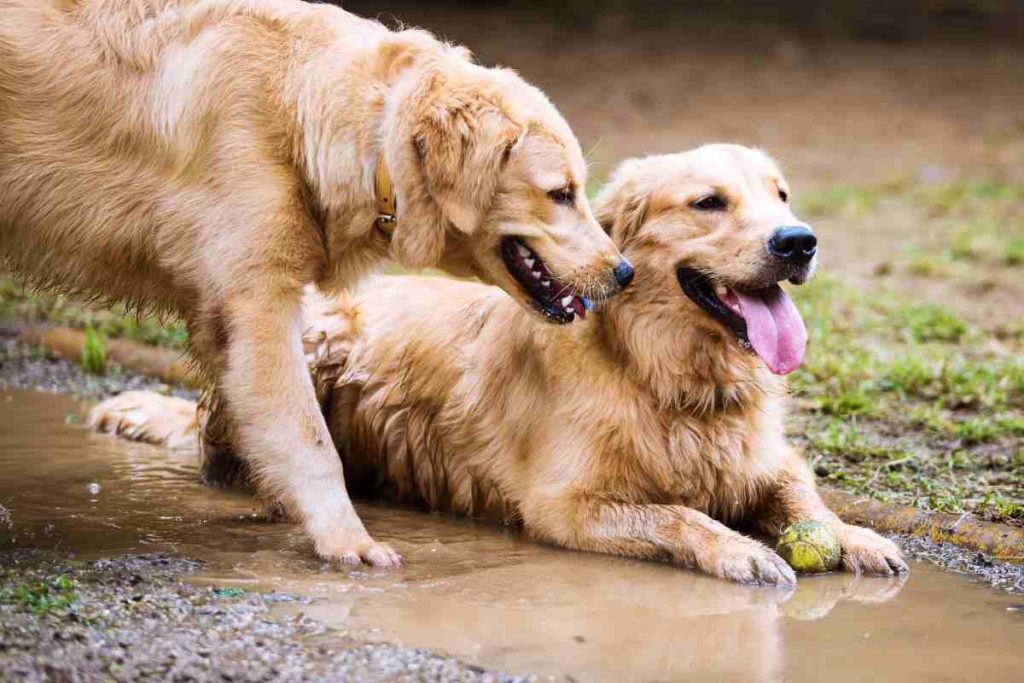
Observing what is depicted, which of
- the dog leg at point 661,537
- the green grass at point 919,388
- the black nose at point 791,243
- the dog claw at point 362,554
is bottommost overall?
the dog claw at point 362,554

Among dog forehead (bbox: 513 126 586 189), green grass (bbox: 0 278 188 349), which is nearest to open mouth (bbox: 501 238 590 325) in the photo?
dog forehead (bbox: 513 126 586 189)

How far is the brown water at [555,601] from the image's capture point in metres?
3.91

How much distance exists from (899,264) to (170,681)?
707cm

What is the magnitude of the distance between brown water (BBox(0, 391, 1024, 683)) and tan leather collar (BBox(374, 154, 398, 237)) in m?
1.10

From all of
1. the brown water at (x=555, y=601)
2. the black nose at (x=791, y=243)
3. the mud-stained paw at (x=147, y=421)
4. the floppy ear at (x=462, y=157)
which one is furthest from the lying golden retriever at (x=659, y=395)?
the mud-stained paw at (x=147, y=421)

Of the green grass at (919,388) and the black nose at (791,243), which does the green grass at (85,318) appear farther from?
the black nose at (791,243)

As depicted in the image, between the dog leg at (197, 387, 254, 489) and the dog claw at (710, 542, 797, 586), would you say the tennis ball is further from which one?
the dog leg at (197, 387, 254, 489)

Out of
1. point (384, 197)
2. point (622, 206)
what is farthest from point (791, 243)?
point (384, 197)

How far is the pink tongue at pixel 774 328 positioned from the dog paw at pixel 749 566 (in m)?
0.66

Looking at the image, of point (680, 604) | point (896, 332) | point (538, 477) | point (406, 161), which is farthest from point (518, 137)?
point (896, 332)

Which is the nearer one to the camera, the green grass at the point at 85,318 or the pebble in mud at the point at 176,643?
the pebble in mud at the point at 176,643

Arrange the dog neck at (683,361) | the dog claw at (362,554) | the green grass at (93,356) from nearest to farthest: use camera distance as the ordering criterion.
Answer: the dog claw at (362,554)
the dog neck at (683,361)
the green grass at (93,356)

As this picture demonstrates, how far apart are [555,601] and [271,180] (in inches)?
63.6

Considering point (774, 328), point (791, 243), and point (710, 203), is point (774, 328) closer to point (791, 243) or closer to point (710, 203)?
point (791, 243)
